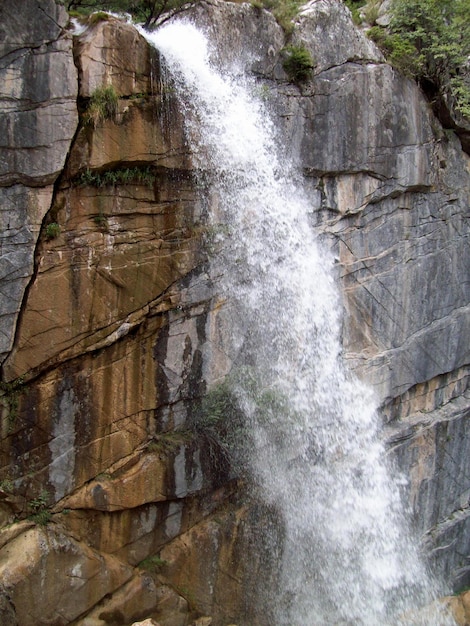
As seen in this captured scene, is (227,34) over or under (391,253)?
over

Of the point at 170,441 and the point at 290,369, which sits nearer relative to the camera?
the point at 170,441

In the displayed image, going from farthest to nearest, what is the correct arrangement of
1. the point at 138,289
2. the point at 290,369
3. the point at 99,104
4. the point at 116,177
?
the point at 290,369 → the point at 138,289 → the point at 116,177 → the point at 99,104

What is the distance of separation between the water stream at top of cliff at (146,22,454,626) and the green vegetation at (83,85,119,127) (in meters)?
1.37

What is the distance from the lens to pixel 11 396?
7270 mm

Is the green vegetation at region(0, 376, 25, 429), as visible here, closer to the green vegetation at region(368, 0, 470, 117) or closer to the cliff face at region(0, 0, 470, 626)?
the cliff face at region(0, 0, 470, 626)

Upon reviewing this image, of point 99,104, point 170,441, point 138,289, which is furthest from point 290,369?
point 99,104

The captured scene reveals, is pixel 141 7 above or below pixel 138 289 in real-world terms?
above

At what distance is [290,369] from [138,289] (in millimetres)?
2997

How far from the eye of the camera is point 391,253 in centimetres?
1038

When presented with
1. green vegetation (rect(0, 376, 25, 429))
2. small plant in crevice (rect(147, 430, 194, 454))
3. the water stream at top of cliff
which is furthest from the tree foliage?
small plant in crevice (rect(147, 430, 194, 454))

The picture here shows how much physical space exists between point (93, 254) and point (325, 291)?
418 cm

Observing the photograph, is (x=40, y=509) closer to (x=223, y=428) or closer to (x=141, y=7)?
(x=223, y=428)

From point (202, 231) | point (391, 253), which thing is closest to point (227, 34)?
point (202, 231)

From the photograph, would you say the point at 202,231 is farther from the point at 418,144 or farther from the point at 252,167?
the point at 418,144
